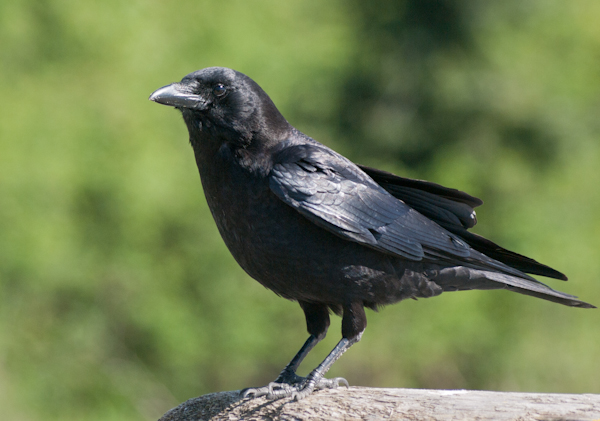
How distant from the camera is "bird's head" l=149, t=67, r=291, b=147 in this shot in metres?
3.26

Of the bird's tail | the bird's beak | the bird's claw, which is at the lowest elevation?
the bird's claw

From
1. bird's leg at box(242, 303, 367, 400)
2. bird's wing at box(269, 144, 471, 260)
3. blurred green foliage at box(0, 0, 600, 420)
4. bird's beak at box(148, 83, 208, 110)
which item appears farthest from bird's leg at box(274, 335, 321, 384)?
blurred green foliage at box(0, 0, 600, 420)

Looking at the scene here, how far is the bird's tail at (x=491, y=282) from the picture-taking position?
339cm

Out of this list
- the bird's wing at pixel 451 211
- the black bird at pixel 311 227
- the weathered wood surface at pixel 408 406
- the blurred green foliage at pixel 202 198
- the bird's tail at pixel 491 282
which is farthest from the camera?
the blurred green foliage at pixel 202 198

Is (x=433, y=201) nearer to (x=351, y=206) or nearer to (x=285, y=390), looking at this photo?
(x=351, y=206)

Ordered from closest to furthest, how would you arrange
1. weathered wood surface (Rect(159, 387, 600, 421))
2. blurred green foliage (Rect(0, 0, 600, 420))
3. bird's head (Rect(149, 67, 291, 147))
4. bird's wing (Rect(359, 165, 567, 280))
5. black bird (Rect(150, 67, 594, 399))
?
1. weathered wood surface (Rect(159, 387, 600, 421))
2. black bird (Rect(150, 67, 594, 399))
3. bird's head (Rect(149, 67, 291, 147))
4. bird's wing (Rect(359, 165, 567, 280))
5. blurred green foliage (Rect(0, 0, 600, 420))

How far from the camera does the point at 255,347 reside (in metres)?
8.63

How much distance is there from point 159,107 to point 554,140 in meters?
5.63

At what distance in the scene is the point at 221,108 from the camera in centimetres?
329

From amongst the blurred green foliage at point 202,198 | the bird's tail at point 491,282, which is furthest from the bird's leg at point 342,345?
the blurred green foliage at point 202,198

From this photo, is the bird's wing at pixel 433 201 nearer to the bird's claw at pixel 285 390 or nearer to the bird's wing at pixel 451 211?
the bird's wing at pixel 451 211

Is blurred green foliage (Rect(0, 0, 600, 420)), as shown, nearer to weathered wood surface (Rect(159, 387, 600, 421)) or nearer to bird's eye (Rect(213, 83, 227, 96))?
bird's eye (Rect(213, 83, 227, 96))

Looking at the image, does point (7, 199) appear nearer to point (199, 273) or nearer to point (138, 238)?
point (138, 238)

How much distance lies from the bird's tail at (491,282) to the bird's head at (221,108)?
48.2 inches
